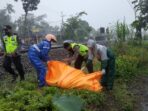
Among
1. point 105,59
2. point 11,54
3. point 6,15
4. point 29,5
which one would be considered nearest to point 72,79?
point 105,59

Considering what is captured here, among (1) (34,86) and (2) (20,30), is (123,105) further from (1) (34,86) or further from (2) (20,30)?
(2) (20,30)

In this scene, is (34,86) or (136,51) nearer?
(34,86)

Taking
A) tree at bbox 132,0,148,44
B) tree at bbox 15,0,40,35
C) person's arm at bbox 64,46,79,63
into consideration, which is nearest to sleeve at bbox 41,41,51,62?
person's arm at bbox 64,46,79,63

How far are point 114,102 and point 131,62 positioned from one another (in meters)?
5.14

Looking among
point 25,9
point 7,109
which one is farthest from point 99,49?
point 25,9

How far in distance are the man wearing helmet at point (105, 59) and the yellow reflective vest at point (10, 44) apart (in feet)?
7.64

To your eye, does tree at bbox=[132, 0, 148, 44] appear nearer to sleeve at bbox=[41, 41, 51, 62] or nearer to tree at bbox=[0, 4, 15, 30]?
sleeve at bbox=[41, 41, 51, 62]

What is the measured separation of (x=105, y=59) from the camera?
9.59 m

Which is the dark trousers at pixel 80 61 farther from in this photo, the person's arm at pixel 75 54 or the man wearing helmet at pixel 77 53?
the person's arm at pixel 75 54

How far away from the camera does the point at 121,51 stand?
1661 centimetres

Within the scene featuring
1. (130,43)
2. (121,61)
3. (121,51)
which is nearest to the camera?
(121,61)

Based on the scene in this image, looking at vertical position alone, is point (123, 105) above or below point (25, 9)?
below

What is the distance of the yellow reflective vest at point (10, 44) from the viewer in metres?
11.0

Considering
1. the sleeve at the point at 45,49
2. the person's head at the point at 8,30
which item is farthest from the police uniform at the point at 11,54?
the sleeve at the point at 45,49
